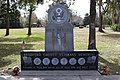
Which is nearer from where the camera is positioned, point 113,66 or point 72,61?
point 72,61

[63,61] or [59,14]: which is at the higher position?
[59,14]

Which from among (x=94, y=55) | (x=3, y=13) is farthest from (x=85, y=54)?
(x=3, y=13)

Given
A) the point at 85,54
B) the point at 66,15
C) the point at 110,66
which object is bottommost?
the point at 110,66

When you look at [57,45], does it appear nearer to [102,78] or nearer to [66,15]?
[66,15]

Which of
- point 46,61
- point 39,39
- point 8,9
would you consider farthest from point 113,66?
point 8,9

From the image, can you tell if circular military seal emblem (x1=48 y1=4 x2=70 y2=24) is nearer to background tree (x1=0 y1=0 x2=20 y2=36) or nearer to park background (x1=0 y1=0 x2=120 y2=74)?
park background (x1=0 y1=0 x2=120 y2=74)

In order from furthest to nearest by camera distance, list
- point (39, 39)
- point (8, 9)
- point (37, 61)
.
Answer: point (8, 9) < point (39, 39) < point (37, 61)

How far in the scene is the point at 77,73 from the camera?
31.6 feet

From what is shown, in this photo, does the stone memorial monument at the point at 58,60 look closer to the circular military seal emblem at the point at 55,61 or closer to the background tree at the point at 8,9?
the circular military seal emblem at the point at 55,61

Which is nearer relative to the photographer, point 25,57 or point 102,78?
point 102,78

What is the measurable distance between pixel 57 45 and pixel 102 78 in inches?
97.4

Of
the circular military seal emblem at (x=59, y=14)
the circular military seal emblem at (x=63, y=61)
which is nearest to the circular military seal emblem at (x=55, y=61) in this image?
the circular military seal emblem at (x=63, y=61)

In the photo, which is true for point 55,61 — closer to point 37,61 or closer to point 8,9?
point 37,61

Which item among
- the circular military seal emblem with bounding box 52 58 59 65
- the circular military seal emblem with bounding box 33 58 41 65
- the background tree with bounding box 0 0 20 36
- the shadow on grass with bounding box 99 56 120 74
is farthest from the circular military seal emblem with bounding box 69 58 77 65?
the background tree with bounding box 0 0 20 36
